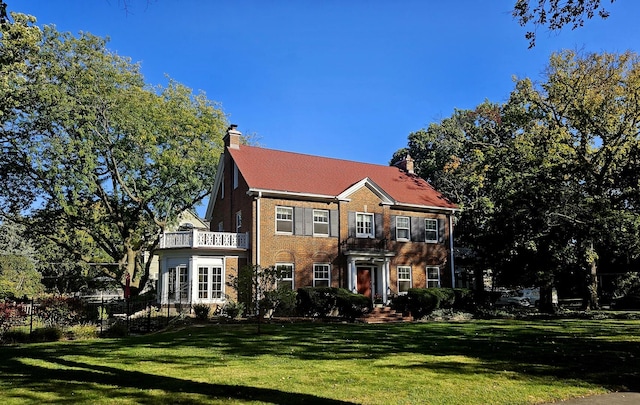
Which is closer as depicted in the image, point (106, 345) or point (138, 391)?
point (138, 391)

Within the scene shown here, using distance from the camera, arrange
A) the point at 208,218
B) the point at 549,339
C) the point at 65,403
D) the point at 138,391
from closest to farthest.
Result: the point at 65,403
the point at 138,391
the point at 549,339
the point at 208,218

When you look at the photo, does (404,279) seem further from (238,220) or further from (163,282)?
(163,282)

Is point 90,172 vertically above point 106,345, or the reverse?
point 90,172

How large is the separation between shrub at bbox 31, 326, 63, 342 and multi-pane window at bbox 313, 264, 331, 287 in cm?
1368

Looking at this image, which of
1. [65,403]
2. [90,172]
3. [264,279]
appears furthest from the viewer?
[90,172]

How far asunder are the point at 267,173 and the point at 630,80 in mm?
19020

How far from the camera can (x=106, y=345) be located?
1342 cm

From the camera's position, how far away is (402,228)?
3017 centimetres

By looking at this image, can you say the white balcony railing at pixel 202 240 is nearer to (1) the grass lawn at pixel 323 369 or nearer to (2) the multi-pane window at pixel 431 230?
(1) the grass lawn at pixel 323 369

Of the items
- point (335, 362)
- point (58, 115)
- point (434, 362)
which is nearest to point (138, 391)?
point (335, 362)

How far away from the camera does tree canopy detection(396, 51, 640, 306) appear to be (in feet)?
86.3

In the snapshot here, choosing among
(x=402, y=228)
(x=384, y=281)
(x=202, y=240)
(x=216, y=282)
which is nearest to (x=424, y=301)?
(x=384, y=281)

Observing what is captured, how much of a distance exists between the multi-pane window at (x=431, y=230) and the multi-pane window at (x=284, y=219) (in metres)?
9.19

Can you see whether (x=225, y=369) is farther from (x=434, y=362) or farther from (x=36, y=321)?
(x=36, y=321)
